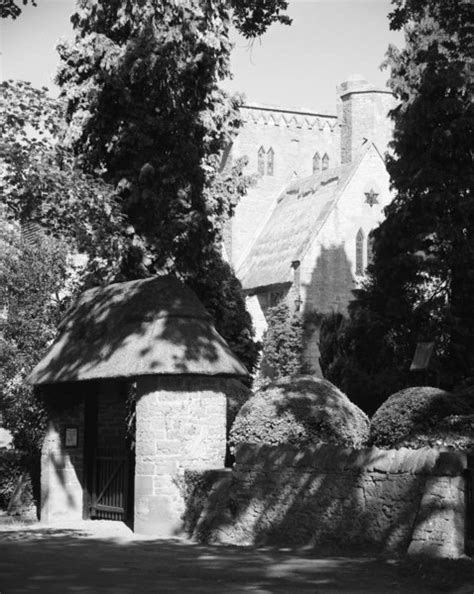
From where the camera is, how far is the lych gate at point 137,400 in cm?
1894

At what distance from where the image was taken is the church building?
184 feet

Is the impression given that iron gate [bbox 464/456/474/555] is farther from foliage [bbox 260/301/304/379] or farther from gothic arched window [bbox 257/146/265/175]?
gothic arched window [bbox 257/146/265/175]

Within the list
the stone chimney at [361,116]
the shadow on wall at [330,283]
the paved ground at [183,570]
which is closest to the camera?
the paved ground at [183,570]

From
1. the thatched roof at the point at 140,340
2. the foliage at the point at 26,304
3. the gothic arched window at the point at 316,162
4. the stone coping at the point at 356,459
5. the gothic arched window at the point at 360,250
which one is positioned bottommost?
the stone coping at the point at 356,459

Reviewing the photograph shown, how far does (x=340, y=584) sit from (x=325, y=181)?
50.1 m

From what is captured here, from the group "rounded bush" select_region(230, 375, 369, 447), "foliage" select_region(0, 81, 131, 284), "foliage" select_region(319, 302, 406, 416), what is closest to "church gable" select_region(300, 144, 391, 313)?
"foliage" select_region(319, 302, 406, 416)

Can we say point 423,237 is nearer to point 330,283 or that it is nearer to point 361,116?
point 330,283

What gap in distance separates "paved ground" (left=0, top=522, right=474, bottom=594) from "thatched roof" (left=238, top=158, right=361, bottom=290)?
131ft

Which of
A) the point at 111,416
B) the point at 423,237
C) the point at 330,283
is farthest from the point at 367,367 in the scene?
the point at 330,283

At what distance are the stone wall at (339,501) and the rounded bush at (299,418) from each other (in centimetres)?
70

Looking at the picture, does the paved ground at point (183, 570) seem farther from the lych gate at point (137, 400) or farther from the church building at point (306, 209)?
the church building at point (306, 209)

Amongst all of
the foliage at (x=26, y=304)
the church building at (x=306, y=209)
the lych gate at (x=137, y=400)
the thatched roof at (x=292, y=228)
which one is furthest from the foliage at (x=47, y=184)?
the thatched roof at (x=292, y=228)

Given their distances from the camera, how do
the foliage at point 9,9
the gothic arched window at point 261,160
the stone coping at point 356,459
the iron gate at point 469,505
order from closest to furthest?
the iron gate at point 469,505 < the stone coping at point 356,459 < the foliage at point 9,9 < the gothic arched window at point 261,160

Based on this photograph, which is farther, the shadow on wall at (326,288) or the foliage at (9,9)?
the shadow on wall at (326,288)
